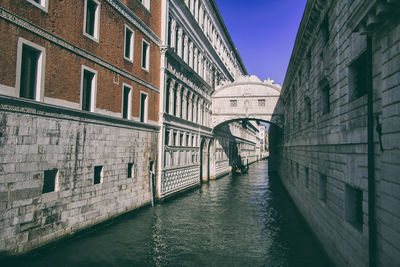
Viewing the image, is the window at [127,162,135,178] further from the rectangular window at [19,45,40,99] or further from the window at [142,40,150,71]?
the rectangular window at [19,45,40,99]

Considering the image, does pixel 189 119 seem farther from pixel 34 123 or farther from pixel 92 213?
pixel 34 123

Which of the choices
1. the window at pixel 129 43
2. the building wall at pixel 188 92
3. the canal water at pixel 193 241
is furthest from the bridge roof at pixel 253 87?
the window at pixel 129 43

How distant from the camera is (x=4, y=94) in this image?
710 cm

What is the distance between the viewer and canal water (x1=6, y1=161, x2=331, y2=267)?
8148 mm

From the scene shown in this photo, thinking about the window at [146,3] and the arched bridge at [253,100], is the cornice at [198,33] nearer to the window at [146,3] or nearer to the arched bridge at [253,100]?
the window at [146,3]

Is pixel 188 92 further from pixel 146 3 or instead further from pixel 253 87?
pixel 146 3

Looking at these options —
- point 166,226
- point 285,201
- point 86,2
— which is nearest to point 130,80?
point 86,2

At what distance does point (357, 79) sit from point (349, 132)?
1.36m

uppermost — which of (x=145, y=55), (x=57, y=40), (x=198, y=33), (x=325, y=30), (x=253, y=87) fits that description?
(x=198, y=33)

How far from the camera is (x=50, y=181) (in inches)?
343

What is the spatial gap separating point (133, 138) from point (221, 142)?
64.1ft

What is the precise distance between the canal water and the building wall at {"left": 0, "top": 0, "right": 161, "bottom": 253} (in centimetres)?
74

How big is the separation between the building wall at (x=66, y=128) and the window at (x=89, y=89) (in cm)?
15

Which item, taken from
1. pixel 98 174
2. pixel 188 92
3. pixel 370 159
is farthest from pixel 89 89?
pixel 188 92
